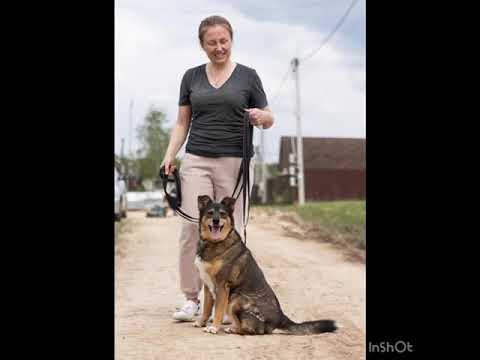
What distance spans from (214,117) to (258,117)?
0.32 metres

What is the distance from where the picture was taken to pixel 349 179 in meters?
42.3

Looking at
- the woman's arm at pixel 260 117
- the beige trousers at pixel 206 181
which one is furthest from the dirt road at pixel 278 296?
the woman's arm at pixel 260 117

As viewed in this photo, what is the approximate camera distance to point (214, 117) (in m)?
4.76

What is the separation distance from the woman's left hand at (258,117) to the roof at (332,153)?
37.6 m

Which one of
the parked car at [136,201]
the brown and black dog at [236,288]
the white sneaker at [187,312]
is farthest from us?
the parked car at [136,201]

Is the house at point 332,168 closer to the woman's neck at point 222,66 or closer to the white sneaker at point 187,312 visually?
the white sneaker at point 187,312

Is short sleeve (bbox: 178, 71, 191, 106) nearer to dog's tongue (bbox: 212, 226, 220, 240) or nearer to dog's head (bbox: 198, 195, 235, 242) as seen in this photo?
dog's head (bbox: 198, 195, 235, 242)

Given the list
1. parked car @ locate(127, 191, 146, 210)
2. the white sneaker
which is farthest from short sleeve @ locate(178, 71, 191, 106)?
parked car @ locate(127, 191, 146, 210)

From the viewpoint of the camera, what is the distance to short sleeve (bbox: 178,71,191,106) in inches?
193

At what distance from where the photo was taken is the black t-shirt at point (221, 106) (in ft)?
15.5

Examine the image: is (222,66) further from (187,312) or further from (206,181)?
(187,312)

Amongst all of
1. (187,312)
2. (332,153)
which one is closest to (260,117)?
(187,312)
